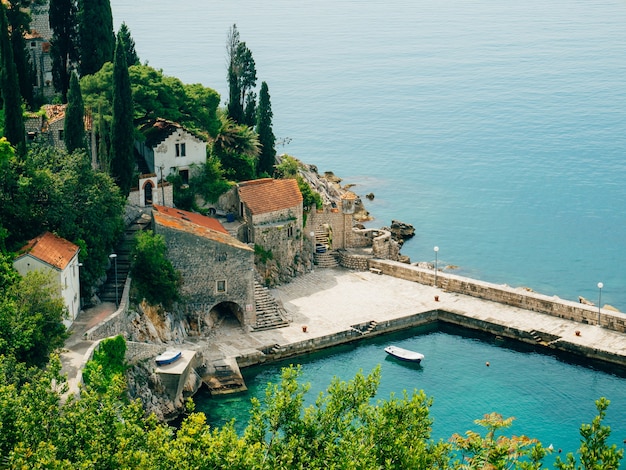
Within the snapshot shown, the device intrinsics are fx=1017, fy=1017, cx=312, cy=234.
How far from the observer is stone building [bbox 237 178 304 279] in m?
62.6

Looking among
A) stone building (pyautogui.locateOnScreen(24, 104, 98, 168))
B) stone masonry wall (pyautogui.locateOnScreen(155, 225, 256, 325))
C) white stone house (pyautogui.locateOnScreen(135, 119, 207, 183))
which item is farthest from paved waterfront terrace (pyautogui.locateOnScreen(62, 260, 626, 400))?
stone building (pyautogui.locateOnScreen(24, 104, 98, 168))

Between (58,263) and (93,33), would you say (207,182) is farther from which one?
(58,263)

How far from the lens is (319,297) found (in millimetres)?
62656

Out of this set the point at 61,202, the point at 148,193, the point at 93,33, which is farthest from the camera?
the point at 93,33

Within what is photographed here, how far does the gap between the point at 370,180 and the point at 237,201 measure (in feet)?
128

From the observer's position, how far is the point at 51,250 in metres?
48.4

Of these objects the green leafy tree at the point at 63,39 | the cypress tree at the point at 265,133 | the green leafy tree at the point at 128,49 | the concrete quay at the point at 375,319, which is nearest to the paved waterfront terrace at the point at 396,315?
the concrete quay at the point at 375,319

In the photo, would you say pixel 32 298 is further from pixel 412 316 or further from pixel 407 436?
pixel 412 316

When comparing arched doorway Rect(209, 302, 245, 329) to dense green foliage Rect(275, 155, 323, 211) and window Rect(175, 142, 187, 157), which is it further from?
dense green foliage Rect(275, 155, 323, 211)

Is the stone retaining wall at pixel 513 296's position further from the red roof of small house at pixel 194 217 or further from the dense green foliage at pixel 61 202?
the dense green foliage at pixel 61 202

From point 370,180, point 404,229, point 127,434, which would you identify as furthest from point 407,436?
point 370,180

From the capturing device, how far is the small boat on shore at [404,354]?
56.2 metres

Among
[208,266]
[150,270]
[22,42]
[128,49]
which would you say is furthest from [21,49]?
[208,266]

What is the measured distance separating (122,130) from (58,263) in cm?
1214
